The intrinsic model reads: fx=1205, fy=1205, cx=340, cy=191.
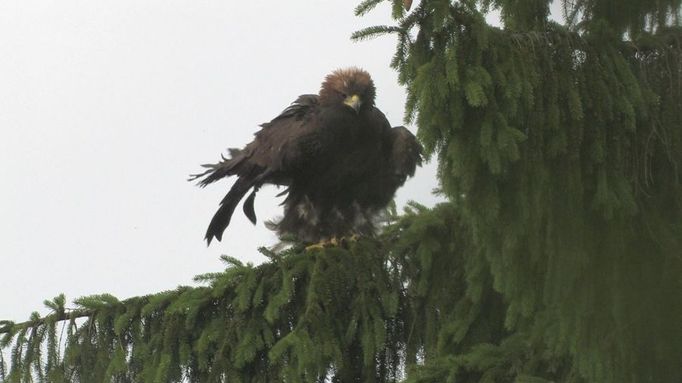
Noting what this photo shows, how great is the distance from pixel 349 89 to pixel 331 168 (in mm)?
656

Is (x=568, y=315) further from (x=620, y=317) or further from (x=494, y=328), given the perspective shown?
(x=494, y=328)

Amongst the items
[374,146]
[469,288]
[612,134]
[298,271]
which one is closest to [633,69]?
[612,134]

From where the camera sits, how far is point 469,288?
5441mm

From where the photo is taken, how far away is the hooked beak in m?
8.52

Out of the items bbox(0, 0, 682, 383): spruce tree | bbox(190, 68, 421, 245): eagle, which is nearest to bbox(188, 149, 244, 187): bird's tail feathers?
bbox(190, 68, 421, 245): eagle

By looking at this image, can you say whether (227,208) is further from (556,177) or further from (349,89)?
(556,177)

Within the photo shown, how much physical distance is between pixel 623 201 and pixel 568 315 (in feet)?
1.57

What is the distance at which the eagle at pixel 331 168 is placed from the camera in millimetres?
8367

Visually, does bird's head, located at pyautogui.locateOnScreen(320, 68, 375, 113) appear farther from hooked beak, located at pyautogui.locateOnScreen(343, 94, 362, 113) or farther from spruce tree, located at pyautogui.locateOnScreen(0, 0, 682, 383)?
spruce tree, located at pyautogui.locateOnScreen(0, 0, 682, 383)

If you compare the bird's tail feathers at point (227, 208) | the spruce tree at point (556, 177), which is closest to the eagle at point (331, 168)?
the bird's tail feathers at point (227, 208)

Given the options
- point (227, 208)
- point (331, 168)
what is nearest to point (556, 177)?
point (331, 168)

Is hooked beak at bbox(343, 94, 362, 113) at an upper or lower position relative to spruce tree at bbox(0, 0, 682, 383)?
upper

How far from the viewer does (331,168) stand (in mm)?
8398

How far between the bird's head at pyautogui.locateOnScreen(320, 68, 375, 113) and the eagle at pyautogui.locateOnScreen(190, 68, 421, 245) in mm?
11
